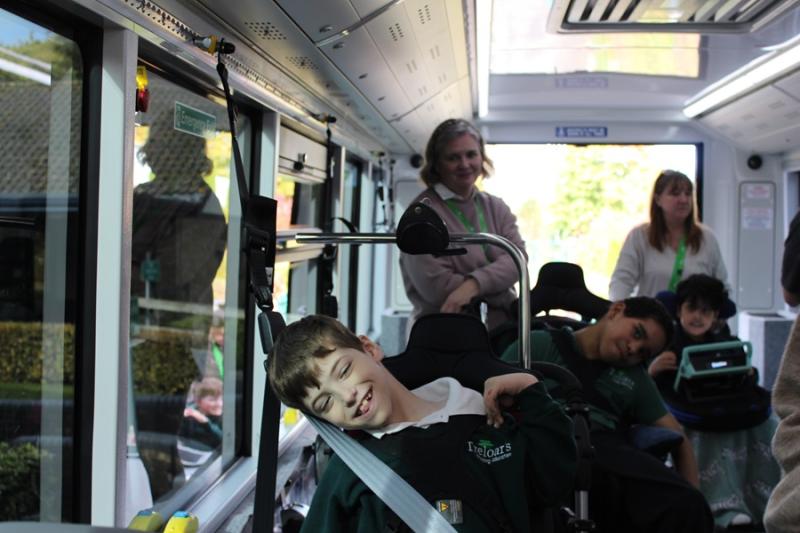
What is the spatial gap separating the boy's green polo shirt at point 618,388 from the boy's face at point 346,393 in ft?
3.96

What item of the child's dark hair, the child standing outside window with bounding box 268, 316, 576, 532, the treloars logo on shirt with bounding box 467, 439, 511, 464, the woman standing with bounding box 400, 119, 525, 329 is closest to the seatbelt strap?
the child standing outside window with bounding box 268, 316, 576, 532

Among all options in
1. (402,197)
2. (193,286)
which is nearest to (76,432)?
(193,286)

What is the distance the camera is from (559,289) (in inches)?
130

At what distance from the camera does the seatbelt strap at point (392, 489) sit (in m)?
1.77

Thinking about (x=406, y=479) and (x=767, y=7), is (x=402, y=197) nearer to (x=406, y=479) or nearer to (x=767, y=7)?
(x=767, y=7)

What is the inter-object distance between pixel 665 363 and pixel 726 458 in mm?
538

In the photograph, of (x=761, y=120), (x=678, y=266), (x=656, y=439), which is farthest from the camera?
(x=761, y=120)

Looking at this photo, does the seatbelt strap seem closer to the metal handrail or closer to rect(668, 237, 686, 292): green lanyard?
the metal handrail

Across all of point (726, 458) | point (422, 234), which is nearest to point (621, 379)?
point (422, 234)

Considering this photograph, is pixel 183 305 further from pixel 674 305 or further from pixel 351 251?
pixel 674 305

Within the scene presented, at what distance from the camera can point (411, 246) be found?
2082mm

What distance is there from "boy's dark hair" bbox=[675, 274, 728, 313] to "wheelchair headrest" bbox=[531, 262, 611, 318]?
3.63ft

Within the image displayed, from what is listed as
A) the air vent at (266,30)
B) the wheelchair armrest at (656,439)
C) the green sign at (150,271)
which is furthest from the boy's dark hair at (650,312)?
the green sign at (150,271)

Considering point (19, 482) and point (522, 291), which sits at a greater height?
point (522, 291)
